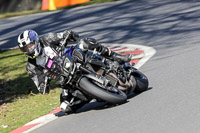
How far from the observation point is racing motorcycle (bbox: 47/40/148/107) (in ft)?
23.8

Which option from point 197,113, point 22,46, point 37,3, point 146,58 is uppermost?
point 22,46

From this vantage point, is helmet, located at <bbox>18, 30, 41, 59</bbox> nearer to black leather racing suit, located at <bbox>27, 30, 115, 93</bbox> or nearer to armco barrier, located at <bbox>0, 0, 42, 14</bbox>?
black leather racing suit, located at <bbox>27, 30, 115, 93</bbox>

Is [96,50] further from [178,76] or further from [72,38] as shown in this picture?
[178,76]

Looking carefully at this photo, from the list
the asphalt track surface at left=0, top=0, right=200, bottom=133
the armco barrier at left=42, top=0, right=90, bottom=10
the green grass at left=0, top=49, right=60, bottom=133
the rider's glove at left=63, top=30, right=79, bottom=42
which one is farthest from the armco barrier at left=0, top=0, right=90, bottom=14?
the rider's glove at left=63, top=30, right=79, bottom=42

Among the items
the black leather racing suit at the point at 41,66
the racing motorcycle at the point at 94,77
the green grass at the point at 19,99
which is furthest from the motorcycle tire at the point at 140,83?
the green grass at the point at 19,99

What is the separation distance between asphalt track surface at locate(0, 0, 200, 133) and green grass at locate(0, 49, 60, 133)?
91 centimetres

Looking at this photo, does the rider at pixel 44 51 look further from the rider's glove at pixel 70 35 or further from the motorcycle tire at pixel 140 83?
the motorcycle tire at pixel 140 83

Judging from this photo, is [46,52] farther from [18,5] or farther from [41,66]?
[18,5]

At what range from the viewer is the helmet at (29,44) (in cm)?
733

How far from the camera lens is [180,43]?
12742 millimetres

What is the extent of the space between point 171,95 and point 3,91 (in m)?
5.00

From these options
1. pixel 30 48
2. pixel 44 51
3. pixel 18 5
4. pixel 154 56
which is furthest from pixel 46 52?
pixel 18 5

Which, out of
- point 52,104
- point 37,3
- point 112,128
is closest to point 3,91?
point 52,104

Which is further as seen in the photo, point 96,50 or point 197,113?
point 96,50
